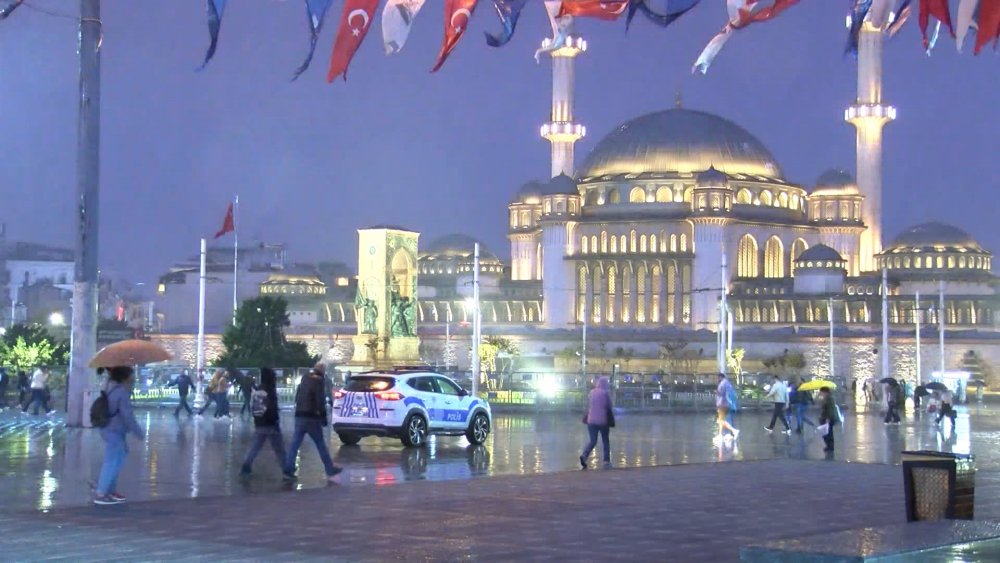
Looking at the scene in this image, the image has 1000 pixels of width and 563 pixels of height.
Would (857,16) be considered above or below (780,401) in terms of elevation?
above

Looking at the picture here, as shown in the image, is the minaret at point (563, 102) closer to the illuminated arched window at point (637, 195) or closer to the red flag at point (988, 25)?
the illuminated arched window at point (637, 195)

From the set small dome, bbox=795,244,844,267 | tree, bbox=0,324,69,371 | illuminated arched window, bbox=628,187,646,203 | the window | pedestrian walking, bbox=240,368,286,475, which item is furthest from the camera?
illuminated arched window, bbox=628,187,646,203

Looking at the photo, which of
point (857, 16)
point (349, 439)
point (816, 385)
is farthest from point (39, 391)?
point (857, 16)

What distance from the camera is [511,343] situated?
83.6m

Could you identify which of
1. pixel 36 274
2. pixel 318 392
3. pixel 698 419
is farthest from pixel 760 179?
pixel 318 392

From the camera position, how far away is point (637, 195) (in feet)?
305

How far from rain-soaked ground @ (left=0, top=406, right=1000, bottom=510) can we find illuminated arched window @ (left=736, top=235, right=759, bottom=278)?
5279cm

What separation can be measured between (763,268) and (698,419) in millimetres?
52894

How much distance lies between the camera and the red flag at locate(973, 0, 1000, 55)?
15.2m

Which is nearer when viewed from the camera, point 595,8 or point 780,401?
point 595,8

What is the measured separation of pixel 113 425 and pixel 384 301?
1793 inches

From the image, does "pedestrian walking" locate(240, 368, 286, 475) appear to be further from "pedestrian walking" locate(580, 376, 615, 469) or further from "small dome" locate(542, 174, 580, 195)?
"small dome" locate(542, 174, 580, 195)

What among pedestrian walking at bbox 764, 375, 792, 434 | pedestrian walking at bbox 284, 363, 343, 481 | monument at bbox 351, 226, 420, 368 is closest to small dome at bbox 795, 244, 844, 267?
monument at bbox 351, 226, 420, 368

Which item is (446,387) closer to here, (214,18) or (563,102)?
(214,18)
